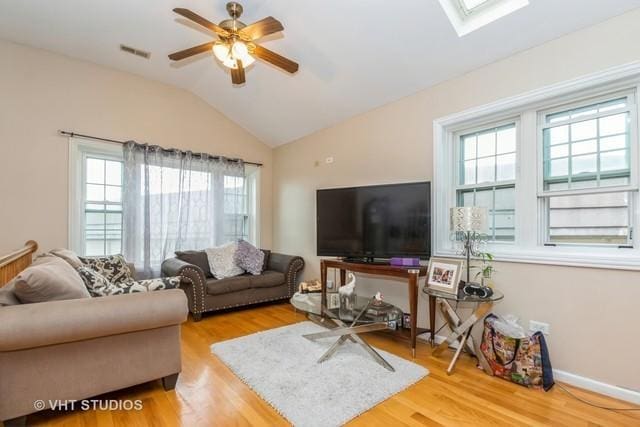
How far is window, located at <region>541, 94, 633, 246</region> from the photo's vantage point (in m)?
2.23

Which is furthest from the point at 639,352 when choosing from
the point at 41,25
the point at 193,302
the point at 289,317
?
the point at 41,25

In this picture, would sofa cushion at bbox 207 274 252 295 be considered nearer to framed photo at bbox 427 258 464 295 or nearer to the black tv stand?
the black tv stand

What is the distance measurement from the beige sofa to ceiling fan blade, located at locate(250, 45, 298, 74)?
2.03 m

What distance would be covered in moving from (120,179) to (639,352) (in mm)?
5423

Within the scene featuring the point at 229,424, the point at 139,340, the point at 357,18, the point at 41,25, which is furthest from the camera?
the point at 41,25

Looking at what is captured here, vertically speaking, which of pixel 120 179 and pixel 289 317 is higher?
pixel 120 179

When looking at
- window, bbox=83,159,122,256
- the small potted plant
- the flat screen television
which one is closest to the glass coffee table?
the flat screen television

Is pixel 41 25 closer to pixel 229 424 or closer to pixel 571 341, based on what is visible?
pixel 229 424

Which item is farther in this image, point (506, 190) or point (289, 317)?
point (289, 317)

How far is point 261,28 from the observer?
7.42 ft

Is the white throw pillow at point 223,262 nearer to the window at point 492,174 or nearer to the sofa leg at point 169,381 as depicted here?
the sofa leg at point 169,381

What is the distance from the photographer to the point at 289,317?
3.79 metres

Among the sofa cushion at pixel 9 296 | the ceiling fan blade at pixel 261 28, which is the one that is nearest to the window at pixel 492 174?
the ceiling fan blade at pixel 261 28

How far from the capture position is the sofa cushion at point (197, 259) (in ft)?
13.4
